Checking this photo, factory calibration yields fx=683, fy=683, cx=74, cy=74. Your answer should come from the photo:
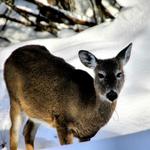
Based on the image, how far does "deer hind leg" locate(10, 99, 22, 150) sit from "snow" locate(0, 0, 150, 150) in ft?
1.51

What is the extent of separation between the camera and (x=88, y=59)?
7.11 meters

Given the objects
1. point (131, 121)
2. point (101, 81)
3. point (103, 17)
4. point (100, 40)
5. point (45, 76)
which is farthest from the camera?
point (103, 17)

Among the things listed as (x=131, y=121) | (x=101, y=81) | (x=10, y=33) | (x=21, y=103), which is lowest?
(x=10, y=33)

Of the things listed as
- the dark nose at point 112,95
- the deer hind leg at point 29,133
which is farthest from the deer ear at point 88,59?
the deer hind leg at point 29,133

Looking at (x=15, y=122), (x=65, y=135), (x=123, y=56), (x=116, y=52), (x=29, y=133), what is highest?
(x=123, y=56)

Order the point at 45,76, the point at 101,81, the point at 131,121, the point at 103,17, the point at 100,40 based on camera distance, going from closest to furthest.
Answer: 1. the point at 101,81
2. the point at 45,76
3. the point at 131,121
4. the point at 100,40
5. the point at 103,17

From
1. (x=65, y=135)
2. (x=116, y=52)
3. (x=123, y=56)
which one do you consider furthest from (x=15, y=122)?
(x=116, y=52)

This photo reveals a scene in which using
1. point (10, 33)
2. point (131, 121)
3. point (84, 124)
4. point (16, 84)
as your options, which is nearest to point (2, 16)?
point (10, 33)

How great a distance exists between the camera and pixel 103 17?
14.0 m

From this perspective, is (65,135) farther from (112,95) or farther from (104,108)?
(112,95)

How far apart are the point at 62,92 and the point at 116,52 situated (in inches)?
190

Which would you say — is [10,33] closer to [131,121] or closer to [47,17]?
[47,17]

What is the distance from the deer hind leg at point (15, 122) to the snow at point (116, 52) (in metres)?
0.46

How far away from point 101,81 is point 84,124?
1.57 feet
